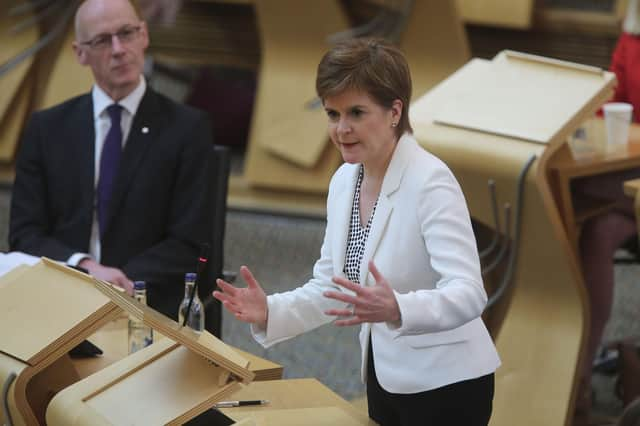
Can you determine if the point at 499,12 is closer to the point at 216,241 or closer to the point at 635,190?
the point at 635,190

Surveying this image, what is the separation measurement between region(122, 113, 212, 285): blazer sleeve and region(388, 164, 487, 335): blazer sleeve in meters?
1.31

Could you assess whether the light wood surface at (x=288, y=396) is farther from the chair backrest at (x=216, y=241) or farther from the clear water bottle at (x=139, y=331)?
the chair backrest at (x=216, y=241)

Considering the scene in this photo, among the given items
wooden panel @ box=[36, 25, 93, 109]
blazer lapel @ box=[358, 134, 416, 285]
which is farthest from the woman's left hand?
wooden panel @ box=[36, 25, 93, 109]

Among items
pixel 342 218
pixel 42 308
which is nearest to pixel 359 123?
pixel 342 218

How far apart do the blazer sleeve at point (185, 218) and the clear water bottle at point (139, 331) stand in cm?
58

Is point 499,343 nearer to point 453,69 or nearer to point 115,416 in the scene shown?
point 115,416

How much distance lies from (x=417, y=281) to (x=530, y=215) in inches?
51.2

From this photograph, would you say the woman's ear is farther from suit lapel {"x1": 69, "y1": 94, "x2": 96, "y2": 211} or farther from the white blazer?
suit lapel {"x1": 69, "y1": 94, "x2": 96, "y2": 211}

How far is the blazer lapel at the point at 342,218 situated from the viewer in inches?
96.3

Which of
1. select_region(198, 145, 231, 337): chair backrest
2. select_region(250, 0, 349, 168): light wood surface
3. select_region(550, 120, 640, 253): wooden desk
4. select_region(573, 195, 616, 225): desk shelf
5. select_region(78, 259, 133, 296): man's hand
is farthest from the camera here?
select_region(250, 0, 349, 168): light wood surface

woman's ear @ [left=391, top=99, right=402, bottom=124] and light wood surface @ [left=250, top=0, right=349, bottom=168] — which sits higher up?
woman's ear @ [left=391, top=99, right=402, bottom=124]

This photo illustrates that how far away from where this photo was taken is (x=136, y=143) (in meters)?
3.54

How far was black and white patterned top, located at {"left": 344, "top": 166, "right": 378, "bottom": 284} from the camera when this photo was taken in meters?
2.43

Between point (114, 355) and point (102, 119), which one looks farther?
point (102, 119)
